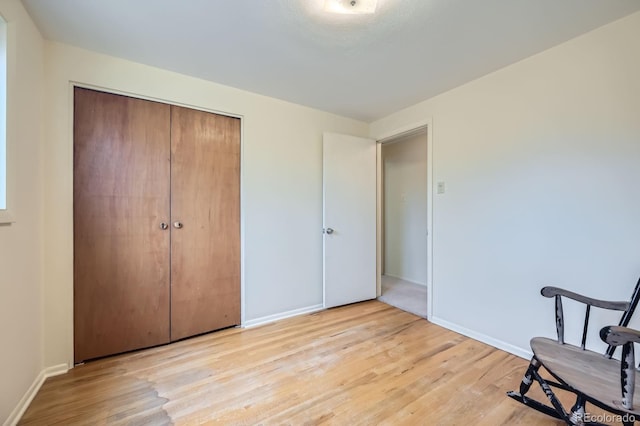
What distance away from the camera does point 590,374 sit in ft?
3.97

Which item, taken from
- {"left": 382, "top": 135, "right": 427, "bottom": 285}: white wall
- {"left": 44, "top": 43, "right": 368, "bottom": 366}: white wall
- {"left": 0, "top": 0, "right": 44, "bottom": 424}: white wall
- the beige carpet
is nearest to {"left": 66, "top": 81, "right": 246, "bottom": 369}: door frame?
{"left": 44, "top": 43, "right": 368, "bottom": 366}: white wall

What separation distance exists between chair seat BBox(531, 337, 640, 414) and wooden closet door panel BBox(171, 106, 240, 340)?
2304 millimetres

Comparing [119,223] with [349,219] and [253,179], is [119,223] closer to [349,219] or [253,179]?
[253,179]

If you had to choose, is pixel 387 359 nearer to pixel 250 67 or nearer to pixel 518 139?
pixel 518 139

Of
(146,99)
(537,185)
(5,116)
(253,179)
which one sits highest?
(146,99)

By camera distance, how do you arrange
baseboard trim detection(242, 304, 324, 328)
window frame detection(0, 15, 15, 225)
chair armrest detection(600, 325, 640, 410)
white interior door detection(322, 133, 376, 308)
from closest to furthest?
chair armrest detection(600, 325, 640, 410) → window frame detection(0, 15, 15, 225) → baseboard trim detection(242, 304, 324, 328) → white interior door detection(322, 133, 376, 308)

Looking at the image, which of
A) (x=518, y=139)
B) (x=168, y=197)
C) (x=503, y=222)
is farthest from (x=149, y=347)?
(x=518, y=139)

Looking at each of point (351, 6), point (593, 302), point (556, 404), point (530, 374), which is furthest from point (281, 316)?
point (351, 6)

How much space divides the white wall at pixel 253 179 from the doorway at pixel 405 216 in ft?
4.05

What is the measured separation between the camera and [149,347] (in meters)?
2.18

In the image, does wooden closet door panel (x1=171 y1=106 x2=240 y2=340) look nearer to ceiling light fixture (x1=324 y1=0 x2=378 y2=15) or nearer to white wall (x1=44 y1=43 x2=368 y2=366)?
white wall (x1=44 y1=43 x2=368 y2=366)

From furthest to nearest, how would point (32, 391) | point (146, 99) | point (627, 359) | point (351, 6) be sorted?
1. point (146, 99)
2. point (32, 391)
3. point (351, 6)
4. point (627, 359)

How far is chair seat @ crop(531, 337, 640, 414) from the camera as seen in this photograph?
3.51 feet

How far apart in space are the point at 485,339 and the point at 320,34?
2.71 metres
